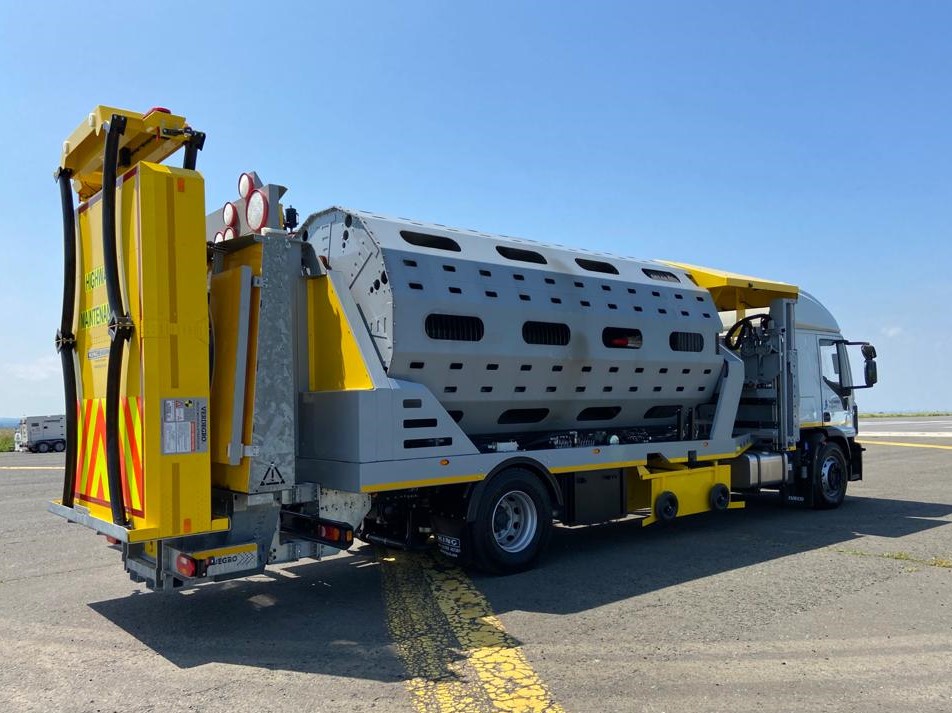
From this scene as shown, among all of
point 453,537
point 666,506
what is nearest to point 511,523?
point 453,537

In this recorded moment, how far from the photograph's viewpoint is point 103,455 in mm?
5844

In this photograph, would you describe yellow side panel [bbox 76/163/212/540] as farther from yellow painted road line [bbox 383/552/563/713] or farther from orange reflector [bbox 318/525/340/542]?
yellow painted road line [bbox 383/552/563/713]

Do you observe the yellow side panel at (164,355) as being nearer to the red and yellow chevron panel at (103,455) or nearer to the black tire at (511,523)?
the red and yellow chevron panel at (103,455)

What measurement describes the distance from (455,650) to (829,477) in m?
8.10

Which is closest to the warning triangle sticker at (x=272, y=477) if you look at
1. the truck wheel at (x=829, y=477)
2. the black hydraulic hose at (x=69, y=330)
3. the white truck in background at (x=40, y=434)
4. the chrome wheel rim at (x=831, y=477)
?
the black hydraulic hose at (x=69, y=330)

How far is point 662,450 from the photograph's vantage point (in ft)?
28.7

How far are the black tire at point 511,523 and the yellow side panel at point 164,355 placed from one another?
2520mm

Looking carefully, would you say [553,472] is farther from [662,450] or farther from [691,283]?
[691,283]

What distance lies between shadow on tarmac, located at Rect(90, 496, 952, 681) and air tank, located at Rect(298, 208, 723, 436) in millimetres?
1507

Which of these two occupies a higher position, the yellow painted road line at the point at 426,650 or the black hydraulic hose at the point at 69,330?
the black hydraulic hose at the point at 69,330

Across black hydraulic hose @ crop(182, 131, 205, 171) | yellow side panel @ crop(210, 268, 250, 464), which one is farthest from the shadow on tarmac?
black hydraulic hose @ crop(182, 131, 205, 171)

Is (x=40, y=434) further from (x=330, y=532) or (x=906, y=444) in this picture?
(x=906, y=444)

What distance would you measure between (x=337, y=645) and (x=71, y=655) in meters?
1.82

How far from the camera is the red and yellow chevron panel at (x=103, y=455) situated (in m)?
5.29
